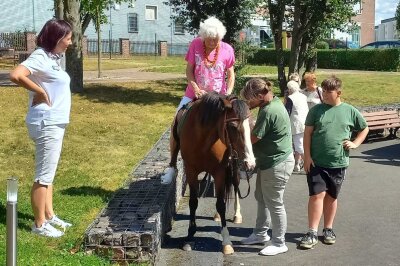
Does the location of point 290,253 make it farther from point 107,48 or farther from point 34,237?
point 107,48

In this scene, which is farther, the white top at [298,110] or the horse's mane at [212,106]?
the white top at [298,110]

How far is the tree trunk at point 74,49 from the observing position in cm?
1661

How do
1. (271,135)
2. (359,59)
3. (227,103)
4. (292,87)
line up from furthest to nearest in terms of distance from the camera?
(359,59) → (292,87) → (271,135) → (227,103)

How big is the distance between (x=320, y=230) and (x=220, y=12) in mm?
11510

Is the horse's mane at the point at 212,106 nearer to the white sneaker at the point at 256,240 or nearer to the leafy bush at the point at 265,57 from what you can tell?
the white sneaker at the point at 256,240

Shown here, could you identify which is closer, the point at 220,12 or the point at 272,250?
the point at 272,250

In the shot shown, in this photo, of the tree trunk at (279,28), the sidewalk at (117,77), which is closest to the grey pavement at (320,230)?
the tree trunk at (279,28)

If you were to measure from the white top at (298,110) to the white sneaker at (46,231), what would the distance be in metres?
5.02

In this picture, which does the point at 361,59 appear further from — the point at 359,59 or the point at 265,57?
the point at 265,57

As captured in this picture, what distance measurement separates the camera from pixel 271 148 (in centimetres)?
583

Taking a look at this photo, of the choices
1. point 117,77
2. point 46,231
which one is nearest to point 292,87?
point 46,231

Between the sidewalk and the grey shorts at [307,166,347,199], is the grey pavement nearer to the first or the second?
the grey shorts at [307,166,347,199]

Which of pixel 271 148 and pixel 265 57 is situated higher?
pixel 265 57

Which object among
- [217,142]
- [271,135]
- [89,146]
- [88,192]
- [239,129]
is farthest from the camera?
[89,146]
